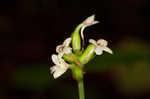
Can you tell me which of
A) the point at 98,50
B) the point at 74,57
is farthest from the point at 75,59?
the point at 98,50

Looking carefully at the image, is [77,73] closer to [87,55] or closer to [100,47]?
[87,55]

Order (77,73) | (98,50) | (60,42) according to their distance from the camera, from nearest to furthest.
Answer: (77,73) < (98,50) < (60,42)

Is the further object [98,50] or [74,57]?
[98,50]

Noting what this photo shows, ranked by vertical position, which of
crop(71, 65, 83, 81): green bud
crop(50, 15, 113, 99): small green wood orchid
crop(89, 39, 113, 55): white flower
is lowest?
crop(71, 65, 83, 81): green bud

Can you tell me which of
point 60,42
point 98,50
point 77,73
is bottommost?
point 77,73

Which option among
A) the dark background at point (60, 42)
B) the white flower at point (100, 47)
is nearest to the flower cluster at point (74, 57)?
the white flower at point (100, 47)

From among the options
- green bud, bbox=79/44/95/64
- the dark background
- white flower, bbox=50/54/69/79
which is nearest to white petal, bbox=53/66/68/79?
white flower, bbox=50/54/69/79

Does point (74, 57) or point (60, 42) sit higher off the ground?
point (60, 42)

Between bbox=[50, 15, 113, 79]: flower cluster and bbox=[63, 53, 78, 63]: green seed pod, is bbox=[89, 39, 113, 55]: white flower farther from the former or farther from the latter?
bbox=[63, 53, 78, 63]: green seed pod
